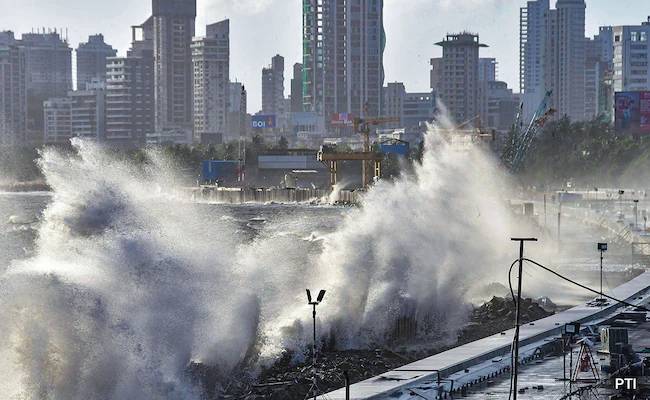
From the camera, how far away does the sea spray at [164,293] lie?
42844 millimetres

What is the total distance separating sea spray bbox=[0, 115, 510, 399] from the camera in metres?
42.8

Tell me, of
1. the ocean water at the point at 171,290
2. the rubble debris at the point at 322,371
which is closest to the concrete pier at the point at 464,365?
the rubble debris at the point at 322,371

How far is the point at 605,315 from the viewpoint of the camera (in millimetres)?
59594

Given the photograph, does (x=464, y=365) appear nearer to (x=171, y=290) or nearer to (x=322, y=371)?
(x=322, y=371)

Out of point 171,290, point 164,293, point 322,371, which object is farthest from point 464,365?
point 164,293

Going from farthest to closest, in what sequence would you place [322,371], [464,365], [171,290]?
[322,371] < [171,290] < [464,365]

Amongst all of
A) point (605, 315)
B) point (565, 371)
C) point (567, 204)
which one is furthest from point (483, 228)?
point (567, 204)

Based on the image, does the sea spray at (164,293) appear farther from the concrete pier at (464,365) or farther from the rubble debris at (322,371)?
the concrete pier at (464,365)

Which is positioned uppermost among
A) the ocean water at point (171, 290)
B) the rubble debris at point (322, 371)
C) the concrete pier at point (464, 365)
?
the ocean water at point (171, 290)

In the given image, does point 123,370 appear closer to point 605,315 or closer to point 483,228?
point 605,315

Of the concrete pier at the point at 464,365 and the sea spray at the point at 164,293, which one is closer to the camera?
the concrete pier at the point at 464,365

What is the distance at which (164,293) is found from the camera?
46875mm

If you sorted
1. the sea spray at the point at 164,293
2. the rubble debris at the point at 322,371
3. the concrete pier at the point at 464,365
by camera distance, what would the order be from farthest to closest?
the rubble debris at the point at 322,371 < the sea spray at the point at 164,293 < the concrete pier at the point at 464,365

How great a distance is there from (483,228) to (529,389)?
4372cm
